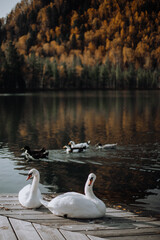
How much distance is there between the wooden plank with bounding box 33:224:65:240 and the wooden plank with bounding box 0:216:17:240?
47 cm

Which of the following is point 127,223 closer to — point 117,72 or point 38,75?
point 38,75

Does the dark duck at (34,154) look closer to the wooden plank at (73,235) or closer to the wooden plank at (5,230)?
the wooden plank at (5,230)

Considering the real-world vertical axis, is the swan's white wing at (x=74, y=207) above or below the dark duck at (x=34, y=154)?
above

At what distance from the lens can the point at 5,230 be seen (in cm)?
587

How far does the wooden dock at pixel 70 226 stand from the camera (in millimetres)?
5754

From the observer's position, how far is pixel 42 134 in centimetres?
2514

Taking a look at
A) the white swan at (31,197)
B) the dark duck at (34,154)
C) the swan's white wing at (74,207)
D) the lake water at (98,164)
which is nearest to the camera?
the swan's white wing at (74,207)

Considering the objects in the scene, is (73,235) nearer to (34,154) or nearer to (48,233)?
(48,233)

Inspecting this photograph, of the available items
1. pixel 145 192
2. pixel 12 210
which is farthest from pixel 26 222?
pixel 145 192

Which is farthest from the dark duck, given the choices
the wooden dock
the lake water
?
the wooden dock

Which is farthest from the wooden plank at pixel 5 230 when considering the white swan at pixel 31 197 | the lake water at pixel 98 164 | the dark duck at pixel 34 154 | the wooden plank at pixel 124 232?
the dark duck at pixel 34 154

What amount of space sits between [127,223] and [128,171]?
7.56 m

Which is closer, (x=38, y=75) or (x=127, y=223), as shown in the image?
(x=127, y=223)

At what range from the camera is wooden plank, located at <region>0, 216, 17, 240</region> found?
18.3 ft
